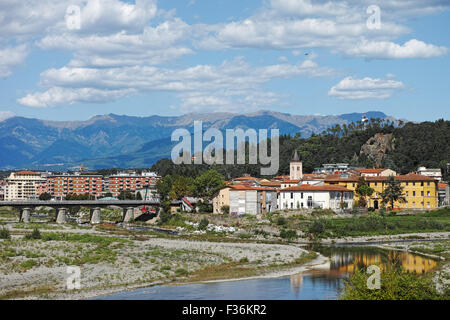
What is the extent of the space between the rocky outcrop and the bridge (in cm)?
6574

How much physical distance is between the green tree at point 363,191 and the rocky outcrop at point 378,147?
5381 cm

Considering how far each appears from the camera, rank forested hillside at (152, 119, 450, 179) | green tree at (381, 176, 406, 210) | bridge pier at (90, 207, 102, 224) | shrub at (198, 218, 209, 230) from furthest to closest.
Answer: forested hillside at (152, 119, 450, 179), bridge pier at (90, 207, 102, 224), green tree at (381, 176, 406, 210), shrub at (198, 218, 209, 230)

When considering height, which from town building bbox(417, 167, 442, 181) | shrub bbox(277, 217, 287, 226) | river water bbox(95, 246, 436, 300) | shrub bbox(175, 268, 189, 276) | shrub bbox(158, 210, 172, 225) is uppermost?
town building bbox(417, 167, 442, 181)

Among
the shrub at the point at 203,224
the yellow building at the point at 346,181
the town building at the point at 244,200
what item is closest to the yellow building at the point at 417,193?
the yellow building at the point at 346,181

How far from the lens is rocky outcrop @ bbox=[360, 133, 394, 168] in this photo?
156 meters

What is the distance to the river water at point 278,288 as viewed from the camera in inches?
1553

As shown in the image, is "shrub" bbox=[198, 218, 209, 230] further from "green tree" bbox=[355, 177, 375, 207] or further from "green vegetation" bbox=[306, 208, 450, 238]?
"green tree" bbox=[355, 177, 375, 207]

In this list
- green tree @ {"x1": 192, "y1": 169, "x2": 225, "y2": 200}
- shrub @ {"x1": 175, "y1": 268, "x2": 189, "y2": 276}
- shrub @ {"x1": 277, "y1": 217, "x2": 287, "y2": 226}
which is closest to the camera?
shrub @ {"x1": 175, "y1": 268, "x2": 189, "y2": 276}

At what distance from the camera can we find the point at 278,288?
42.9 meters

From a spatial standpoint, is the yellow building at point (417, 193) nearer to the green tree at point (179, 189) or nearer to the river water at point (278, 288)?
the green tree at point (179, 189)

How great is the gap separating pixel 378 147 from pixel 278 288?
121 m

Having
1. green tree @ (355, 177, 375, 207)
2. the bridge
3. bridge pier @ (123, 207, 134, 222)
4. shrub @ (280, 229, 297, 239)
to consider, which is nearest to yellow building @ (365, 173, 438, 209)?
green tree @ (355, 177, 375, 207)

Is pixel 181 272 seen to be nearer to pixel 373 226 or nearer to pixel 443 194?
pixel 373 226

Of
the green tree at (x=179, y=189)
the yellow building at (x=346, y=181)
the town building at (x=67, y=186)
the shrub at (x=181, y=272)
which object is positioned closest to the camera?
the shrub at (x=181, y=272)
